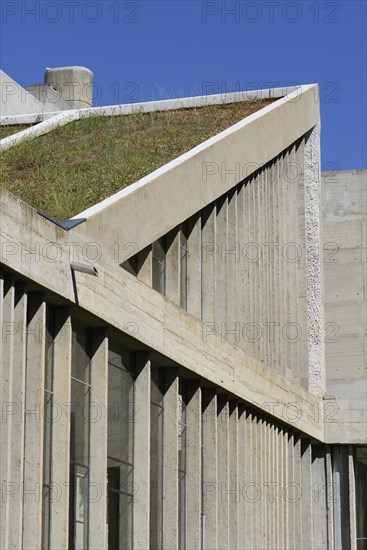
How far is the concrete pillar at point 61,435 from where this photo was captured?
15.4 meters

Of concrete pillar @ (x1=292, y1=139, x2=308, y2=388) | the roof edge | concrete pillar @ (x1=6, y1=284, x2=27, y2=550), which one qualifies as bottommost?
concrete pillar @ (x1=6, y1=284, x2=27, y2=550)

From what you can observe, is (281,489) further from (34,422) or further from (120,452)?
(34,422)

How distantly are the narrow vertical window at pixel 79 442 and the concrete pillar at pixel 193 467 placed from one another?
331 cm

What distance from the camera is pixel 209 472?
2038 cm

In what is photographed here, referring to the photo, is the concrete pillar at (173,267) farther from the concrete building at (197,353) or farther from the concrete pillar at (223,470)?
the concrete pillar at (223,470)

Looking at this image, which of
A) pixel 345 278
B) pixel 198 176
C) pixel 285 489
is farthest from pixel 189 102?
pixel 285 489

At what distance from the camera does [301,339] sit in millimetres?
25734

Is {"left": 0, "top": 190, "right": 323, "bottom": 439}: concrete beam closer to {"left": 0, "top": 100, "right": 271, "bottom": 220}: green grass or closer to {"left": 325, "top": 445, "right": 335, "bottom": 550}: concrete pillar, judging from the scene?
{"left": 0, "top": 100, "right": 271, "bottom": 220}: green grass

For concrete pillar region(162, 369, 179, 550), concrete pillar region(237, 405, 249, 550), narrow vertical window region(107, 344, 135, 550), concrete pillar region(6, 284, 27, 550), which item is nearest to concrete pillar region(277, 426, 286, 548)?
concrete pillar region(237, 405, 249, 550)

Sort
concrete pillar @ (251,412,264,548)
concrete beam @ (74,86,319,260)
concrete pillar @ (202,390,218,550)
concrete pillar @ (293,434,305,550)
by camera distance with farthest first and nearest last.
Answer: concrete pillar @ (293,434,305,550), concrete pillar @ (251,412,264,548), concrete pillar @ (202,390,218,550), concrete beam @ (74,86,319,260)

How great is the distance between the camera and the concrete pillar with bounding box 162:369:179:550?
18.6 meters

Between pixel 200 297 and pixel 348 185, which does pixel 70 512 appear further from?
pixel 348 185

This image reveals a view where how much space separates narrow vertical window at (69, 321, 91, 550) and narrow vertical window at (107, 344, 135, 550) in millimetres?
714

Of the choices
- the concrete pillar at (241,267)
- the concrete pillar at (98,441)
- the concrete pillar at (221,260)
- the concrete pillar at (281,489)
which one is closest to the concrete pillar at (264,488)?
the concrete pillar at (281,489)
